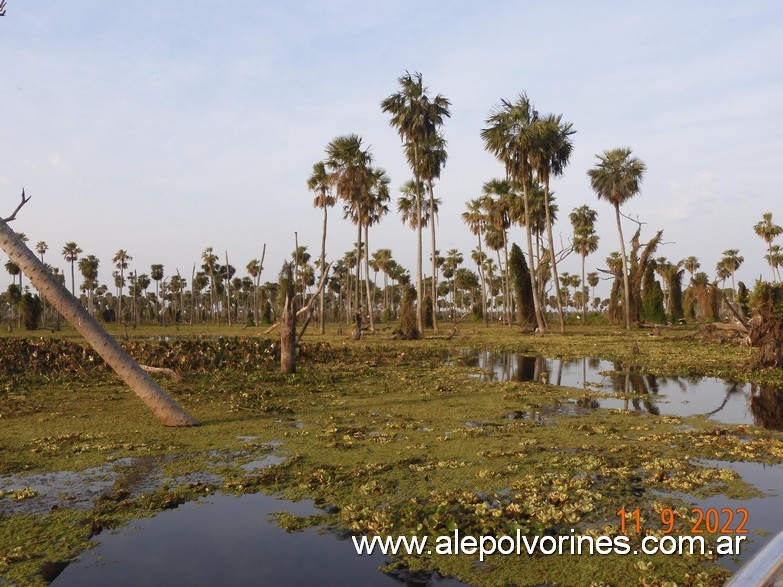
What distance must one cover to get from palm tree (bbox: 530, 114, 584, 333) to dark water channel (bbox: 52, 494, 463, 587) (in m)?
40.1

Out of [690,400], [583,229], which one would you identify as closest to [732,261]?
[583,229]

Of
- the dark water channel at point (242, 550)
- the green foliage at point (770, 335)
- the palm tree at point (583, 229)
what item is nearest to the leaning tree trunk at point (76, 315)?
the dark water channel at point (242, 550)

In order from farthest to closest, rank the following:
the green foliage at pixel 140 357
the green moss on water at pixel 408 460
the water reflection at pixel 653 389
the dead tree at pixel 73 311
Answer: the green foliage at pixel 140 357 → the water reflection at pixel 653 389 → the dead tree at pixel 73 311 → the green moss on water at pixel 408 460

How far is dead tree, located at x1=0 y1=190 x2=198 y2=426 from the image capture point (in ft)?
36.9

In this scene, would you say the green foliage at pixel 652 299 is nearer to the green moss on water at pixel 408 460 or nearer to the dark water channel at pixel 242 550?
the green moss on water at pixel 408 460

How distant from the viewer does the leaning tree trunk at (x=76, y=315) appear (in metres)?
11.3

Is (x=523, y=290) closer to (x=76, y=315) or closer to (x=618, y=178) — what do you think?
(x=618, y=178)

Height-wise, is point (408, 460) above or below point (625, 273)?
below

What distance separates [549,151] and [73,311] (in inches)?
1638

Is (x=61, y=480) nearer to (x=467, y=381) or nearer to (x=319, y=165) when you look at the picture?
(x=467, y=381)

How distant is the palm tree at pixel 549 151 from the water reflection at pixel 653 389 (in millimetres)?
20499

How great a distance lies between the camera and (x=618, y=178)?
52.8m

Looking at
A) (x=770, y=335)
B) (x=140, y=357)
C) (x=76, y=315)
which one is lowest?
(x=140, y=357)

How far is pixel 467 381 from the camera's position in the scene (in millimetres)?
19484
